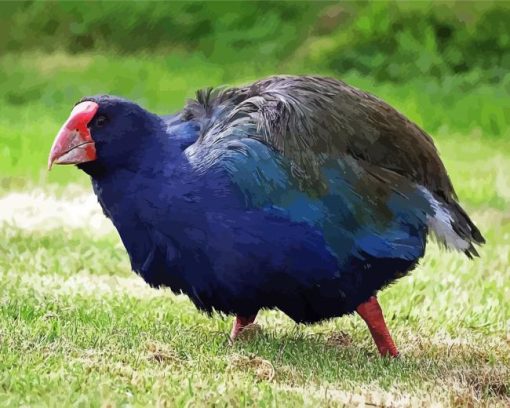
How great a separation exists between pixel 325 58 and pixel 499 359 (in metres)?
8.48

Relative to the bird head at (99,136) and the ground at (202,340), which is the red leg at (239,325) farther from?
the bird head at (99,136)

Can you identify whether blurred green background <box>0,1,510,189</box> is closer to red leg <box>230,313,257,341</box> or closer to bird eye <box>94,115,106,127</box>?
red leg <box>230,313,257,341</box>

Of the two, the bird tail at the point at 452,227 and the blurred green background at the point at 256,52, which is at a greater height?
the bird tail at the point at 452,227

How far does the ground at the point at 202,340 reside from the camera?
3529 millimetres

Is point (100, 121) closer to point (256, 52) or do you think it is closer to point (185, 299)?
point (185, 299)

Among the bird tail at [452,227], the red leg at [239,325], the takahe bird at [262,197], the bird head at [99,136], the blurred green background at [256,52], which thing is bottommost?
the blurred green background at [256,52]

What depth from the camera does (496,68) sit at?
40.4 ft

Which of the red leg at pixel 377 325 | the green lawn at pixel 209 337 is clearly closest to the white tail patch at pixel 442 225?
the red leg at pixel 377 325

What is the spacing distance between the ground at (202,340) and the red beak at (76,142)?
67 cm

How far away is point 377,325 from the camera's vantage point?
4367mm

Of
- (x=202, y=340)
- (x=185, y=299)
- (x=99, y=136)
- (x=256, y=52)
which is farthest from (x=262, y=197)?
(x=256, y=52)

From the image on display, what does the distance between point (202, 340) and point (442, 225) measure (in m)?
1.04

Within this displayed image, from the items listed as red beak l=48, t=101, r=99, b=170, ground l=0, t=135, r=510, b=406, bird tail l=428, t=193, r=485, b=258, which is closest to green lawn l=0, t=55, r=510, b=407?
ground l=0, t=135, r=510, b=406

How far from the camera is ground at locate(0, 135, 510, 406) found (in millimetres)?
3529
